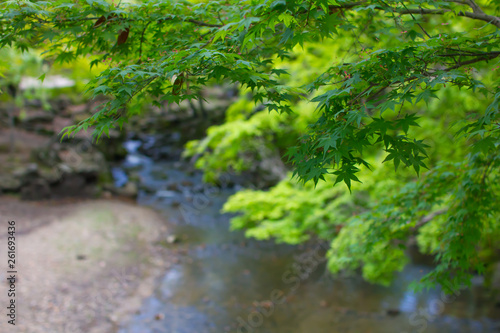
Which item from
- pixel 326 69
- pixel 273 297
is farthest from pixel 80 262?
pixel 326 69

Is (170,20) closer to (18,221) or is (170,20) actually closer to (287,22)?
(287,22)

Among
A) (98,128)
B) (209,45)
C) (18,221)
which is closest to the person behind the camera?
(98,128)

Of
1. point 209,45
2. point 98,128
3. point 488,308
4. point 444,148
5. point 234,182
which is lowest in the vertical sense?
point 234,182

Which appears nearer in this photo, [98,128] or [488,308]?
[98,128]

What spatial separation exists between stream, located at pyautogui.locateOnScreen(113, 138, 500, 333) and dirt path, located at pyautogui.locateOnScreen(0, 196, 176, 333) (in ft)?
1.77

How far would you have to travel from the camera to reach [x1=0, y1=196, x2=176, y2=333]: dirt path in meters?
6.08

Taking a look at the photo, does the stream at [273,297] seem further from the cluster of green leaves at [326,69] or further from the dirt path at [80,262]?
the cluster of green leaves at [326,69]

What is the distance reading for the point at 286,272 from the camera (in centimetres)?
844

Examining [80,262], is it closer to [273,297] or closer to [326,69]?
[273,297]

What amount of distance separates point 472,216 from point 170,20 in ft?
10.0

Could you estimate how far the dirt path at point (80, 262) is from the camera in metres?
6.08

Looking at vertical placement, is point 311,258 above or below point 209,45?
below

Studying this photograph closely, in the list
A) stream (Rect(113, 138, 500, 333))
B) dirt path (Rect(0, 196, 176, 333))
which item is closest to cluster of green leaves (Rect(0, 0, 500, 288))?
stream (Rect(113, 138, 500, 333))

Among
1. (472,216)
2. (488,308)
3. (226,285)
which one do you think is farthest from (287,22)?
(488,308)
